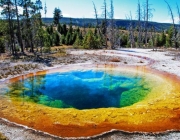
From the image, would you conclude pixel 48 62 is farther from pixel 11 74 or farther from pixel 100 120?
pixel 100 120

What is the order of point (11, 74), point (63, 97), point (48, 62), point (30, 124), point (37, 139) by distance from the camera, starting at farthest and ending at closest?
1. point (48, 62)
2. point (11, 74)
3. point (63, 97)
4. point (30, 124)
5. point (37, 139)

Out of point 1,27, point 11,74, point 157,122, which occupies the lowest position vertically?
point 157,122

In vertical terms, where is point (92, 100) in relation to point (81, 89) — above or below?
below

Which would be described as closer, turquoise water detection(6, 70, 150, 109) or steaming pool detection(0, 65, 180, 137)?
steaming pool detection(0, 65, 180, 137)

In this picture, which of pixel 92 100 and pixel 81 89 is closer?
pixel 92 100

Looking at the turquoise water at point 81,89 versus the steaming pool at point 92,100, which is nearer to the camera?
the steaming pool at point 92,100

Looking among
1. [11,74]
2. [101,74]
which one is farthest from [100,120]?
[11,74]
